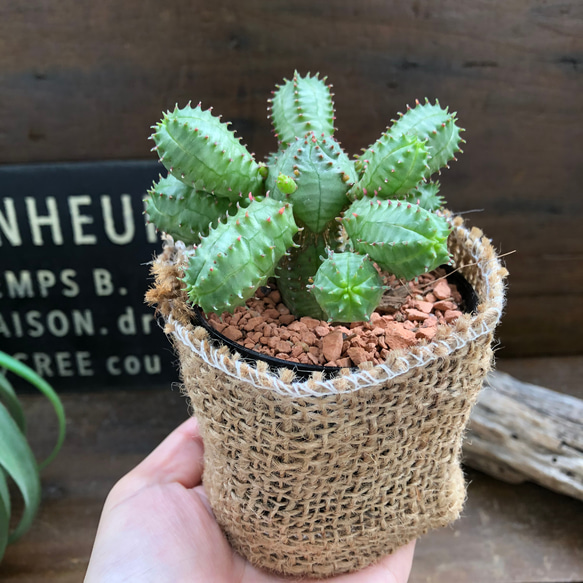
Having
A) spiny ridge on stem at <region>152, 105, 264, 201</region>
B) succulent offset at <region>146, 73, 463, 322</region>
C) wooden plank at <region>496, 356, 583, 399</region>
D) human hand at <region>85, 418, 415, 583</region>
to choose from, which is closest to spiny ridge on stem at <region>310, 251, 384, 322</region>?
succulent offset at <region>146, 73, 463, 322</region>

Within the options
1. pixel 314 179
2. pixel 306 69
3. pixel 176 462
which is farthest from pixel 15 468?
pixel 306 69

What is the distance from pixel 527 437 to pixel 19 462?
3.01 ft

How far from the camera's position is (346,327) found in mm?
633

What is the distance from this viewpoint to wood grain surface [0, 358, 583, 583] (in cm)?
102

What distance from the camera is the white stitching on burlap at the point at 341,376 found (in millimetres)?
533

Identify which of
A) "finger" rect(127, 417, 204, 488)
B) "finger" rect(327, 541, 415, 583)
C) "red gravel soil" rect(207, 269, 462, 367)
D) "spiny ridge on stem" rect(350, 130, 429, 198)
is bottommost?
"finger" rect(327, 541, 415, 583)

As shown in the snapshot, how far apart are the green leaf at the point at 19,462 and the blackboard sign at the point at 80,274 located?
0.33 meters

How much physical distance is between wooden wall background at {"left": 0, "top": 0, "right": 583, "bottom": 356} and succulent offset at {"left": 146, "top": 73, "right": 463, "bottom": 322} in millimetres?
472

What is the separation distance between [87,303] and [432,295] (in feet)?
2.69

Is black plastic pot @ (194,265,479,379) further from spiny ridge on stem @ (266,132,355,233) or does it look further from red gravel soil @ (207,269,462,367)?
spiny ridge on stem @ (266,132,355,233)

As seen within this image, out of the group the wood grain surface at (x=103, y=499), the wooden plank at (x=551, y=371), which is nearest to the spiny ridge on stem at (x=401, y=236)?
the wood grain surface at (x=103, y=499)

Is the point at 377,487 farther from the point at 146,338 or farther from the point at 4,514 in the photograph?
the point at 146,338

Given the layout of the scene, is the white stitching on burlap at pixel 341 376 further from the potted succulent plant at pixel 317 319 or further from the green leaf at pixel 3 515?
the green leaf at pixel 3 515

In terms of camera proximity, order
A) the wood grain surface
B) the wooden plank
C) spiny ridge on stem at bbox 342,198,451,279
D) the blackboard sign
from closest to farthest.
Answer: spiny ridge on stem at bbox 342,198,451,279 → the wood grain surface → the blackboard sign → the wooden plank
